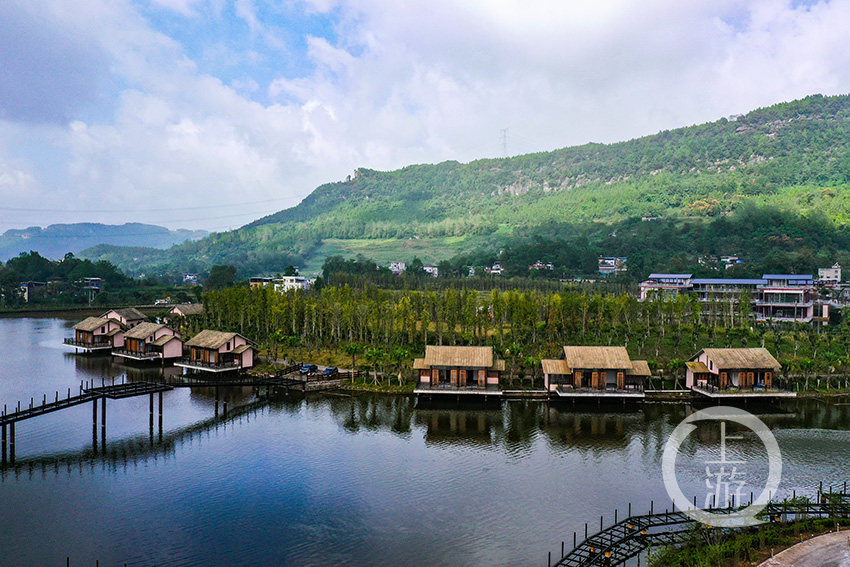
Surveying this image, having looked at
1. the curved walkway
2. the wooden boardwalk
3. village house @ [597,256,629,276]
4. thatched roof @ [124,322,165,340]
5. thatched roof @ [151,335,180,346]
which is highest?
village house @ [597,256,629,276]

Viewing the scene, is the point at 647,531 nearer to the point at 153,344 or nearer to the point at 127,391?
the point at 127,391

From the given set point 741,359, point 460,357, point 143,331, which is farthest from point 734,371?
point 143,331

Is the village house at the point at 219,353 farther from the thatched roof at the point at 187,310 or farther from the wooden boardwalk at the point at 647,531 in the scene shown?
the wooden boardwalk at the point at 647,531

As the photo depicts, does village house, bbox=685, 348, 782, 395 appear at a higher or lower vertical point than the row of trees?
lower

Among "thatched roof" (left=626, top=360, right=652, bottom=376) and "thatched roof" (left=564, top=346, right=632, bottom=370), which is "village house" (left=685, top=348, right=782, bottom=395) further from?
"thatched roof" (left=564, top=346, right=632, bottom=370)

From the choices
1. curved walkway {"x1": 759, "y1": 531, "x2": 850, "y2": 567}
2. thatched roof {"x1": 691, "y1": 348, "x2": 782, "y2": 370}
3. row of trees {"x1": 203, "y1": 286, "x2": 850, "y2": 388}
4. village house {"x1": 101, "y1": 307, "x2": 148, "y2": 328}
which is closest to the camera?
curved walkway {"x1": 759, "y1": 531, "x2": 850, "y2": 567}

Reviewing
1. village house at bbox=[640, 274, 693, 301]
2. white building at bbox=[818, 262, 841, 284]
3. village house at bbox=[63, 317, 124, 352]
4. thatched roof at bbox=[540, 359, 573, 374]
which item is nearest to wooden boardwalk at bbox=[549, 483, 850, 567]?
thatched roof at bbox=[540, 359, 573, 374]

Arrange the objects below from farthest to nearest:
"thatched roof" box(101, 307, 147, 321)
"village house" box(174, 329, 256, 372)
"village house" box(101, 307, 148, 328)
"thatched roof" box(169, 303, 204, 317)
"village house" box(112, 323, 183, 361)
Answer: "thatched roof" box(169, 303, 204, 317) → "thatched roof" box(101, 307, 147, 321) → "village house" box(101, 307, 148, 328) → "village house" box(112, 323, 183, 361) → "village house" box(174, 329, 256, 372)

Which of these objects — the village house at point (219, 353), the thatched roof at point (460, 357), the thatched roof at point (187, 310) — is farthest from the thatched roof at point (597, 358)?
the thatched roof at point (187, 310)
